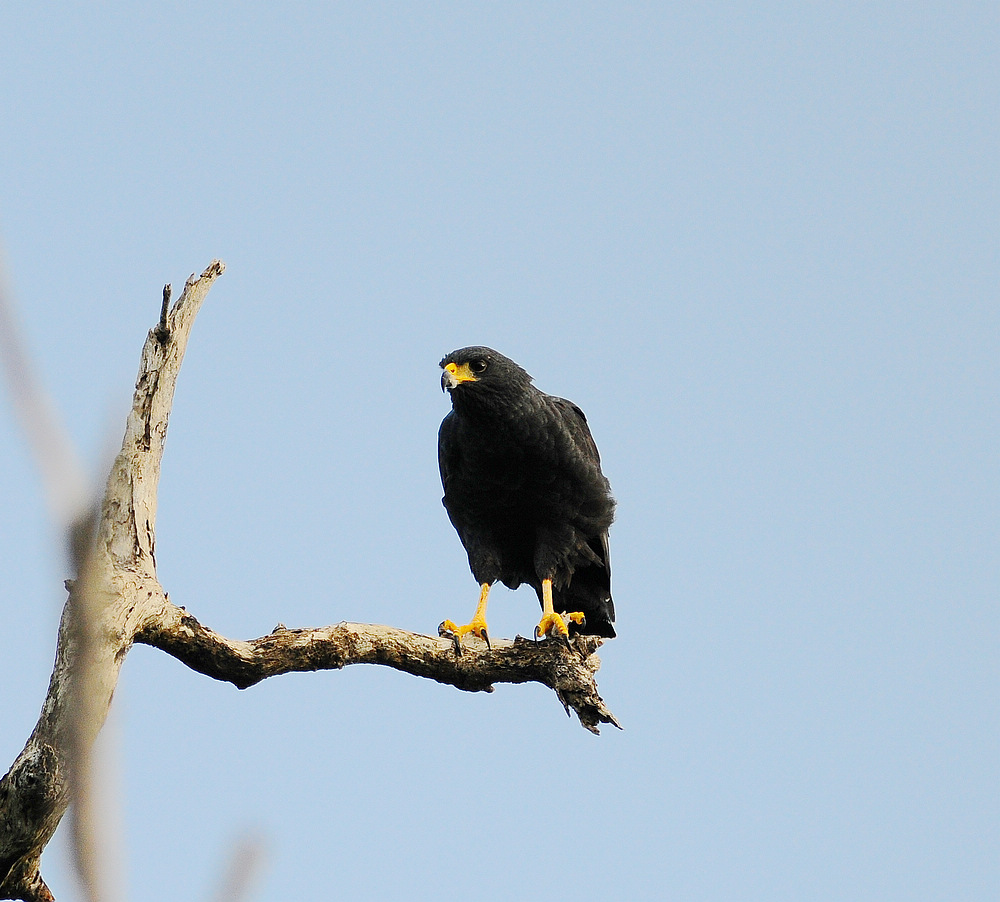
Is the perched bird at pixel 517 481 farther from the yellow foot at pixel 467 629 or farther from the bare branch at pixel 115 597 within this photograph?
the bare branch at pixel 115 597

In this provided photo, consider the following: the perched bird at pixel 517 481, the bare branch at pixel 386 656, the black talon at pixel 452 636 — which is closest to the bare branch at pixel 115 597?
the bare branch at pixel 386 656

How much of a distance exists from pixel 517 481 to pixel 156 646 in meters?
2.93

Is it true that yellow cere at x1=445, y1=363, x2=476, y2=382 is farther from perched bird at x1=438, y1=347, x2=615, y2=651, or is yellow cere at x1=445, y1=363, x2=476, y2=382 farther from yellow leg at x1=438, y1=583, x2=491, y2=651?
yellow leg at x1=438, y1=583, x2=491, y2=651

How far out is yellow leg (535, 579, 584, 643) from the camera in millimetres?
5991

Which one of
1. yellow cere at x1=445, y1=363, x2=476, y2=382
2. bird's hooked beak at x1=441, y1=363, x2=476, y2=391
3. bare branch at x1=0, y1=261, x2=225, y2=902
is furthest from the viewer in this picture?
yellow cere at x1=445, y1=363, x2=476, y2=382

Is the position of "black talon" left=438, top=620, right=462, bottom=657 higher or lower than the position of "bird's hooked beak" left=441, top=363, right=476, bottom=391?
lower

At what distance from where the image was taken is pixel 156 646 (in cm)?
444

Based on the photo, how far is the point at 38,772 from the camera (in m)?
3.40

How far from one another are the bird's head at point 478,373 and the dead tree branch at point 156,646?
1806 millimetres

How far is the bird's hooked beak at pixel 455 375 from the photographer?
6.73 metres

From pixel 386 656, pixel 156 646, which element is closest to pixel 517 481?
pixel 386 656

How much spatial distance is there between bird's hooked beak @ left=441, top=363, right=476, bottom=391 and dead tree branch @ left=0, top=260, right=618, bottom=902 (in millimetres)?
1777

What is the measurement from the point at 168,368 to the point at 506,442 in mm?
2830

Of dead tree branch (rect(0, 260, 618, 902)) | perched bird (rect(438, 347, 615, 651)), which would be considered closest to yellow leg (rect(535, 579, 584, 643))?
perched bird (rect(438, 347, 615, 651))
